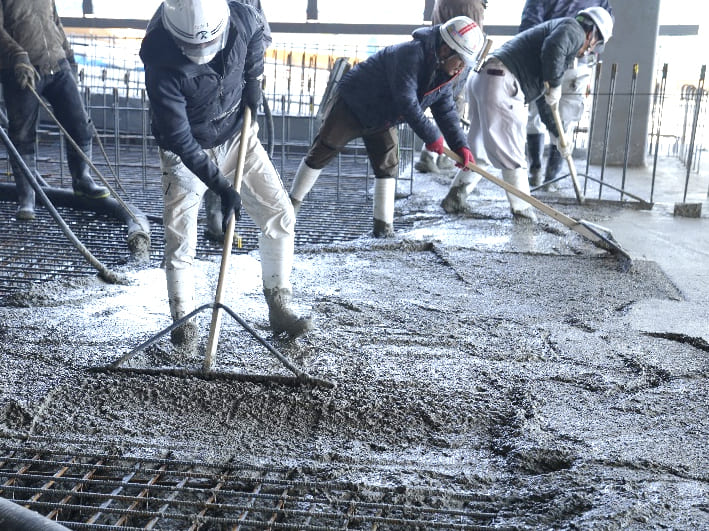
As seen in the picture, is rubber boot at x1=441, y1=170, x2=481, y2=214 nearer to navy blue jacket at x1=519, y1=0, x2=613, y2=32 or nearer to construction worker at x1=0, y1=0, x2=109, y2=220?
navy blue jacket at x1=519, y1=0, x2=613, y2=32

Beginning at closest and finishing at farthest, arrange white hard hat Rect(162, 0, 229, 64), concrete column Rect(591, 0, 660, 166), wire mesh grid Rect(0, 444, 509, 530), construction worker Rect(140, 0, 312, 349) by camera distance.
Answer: wire mesh grid Rect(0, 444, 509, 530) → white hard hat Rect(162, 0, 229, 64) → construction worker Rect(140, 0, 312, 349) → concrete column Rect(591, 0, 660, 166)

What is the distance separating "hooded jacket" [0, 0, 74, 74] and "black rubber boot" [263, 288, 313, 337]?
321 cm

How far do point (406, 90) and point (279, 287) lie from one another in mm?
1926

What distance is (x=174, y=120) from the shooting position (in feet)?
10.6

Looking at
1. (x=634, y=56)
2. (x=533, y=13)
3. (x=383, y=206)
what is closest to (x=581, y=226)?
(x=383, y=206)

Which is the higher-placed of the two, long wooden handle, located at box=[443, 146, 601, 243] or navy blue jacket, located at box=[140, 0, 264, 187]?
navy blue jacket, located at box=[140, 0, 264, 187]

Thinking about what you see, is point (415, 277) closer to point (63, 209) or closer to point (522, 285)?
point (522, 285)

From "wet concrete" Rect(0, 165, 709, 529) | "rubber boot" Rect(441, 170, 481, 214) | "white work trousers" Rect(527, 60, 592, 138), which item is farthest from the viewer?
"white work trousers" Rect(527, 60, 592, 138)

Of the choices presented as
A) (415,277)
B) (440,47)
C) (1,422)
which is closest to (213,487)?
(1,422)

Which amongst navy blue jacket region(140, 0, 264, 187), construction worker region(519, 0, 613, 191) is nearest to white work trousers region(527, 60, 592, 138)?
construction worker region(519, 0, 613, 191)

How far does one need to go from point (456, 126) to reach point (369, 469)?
354 cm

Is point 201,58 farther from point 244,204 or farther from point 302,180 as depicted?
point 302,180

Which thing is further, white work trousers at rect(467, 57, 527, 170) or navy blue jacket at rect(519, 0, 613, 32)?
navy blue jacket at rect(519, 0, 613, 32)

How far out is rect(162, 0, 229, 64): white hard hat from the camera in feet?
10.1
